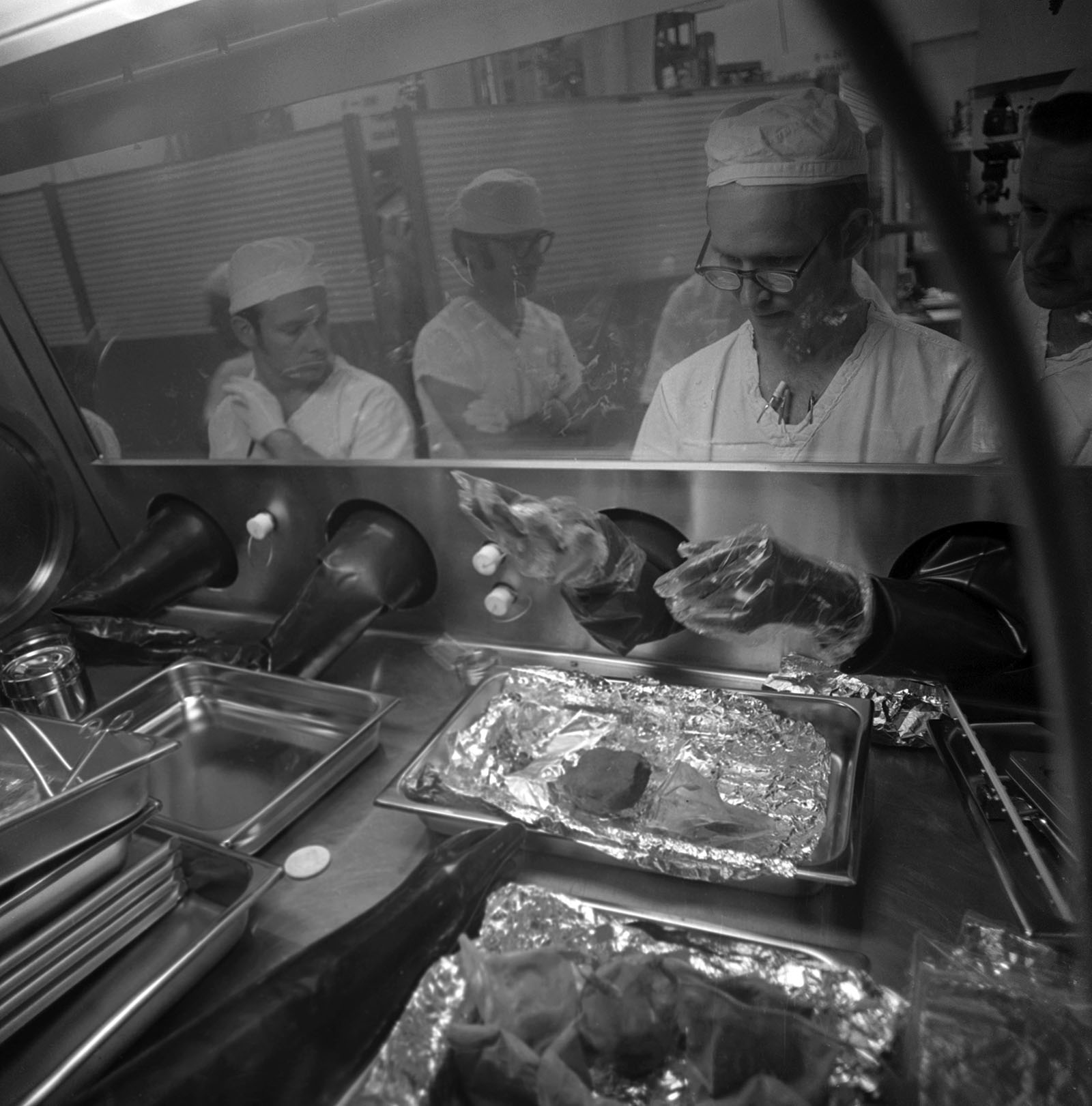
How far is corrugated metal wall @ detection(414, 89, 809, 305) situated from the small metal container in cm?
99

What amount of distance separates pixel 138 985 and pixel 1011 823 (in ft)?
3.29

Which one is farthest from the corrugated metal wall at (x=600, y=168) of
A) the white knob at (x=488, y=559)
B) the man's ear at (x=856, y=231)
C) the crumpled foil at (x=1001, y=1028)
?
the crumpled foil at (x=1001, y=1028)

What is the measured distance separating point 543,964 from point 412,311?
2.94 ft

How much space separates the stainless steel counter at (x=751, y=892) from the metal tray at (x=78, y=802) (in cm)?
21

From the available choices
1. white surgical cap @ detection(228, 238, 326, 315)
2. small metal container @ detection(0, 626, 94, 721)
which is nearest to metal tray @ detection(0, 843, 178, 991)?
A: small metal container @ detection(0, 626, 94, 721)

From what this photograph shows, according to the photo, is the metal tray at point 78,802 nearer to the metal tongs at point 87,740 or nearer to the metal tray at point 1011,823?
the metal tongs at point 87,740

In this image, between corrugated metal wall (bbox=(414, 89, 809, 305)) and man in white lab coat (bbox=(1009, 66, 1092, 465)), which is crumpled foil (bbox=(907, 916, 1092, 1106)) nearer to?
man in white lab coat (bbox=(1009, 66, 1092, 465))

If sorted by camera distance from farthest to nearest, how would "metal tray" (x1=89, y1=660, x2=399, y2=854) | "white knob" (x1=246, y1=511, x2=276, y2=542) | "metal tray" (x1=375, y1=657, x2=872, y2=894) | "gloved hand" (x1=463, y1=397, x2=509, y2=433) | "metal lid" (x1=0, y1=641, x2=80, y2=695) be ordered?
1. "white knob" (x1=246, y1=511, x2=276, y2=542)
2. "metal lid" (x1=0, y1=641, x2=80, y2=695)
3. "gloved hand" (x1=463, y1=397, x2=509, y2=433)
4. "metal tray" (x1=89, y1=660, x2=399, y2=854)
5. "metal tray" (x1=375, y1=657, x2=872, y2=894)

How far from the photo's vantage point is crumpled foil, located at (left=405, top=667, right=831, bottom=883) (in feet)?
2.93

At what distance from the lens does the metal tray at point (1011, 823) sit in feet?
2.66

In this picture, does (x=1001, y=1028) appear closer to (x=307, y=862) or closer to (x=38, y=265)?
(x=307, y=862)

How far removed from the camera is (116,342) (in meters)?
1.44

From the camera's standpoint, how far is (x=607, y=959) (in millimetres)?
774

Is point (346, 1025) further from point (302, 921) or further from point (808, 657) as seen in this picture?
point (808, 657)
